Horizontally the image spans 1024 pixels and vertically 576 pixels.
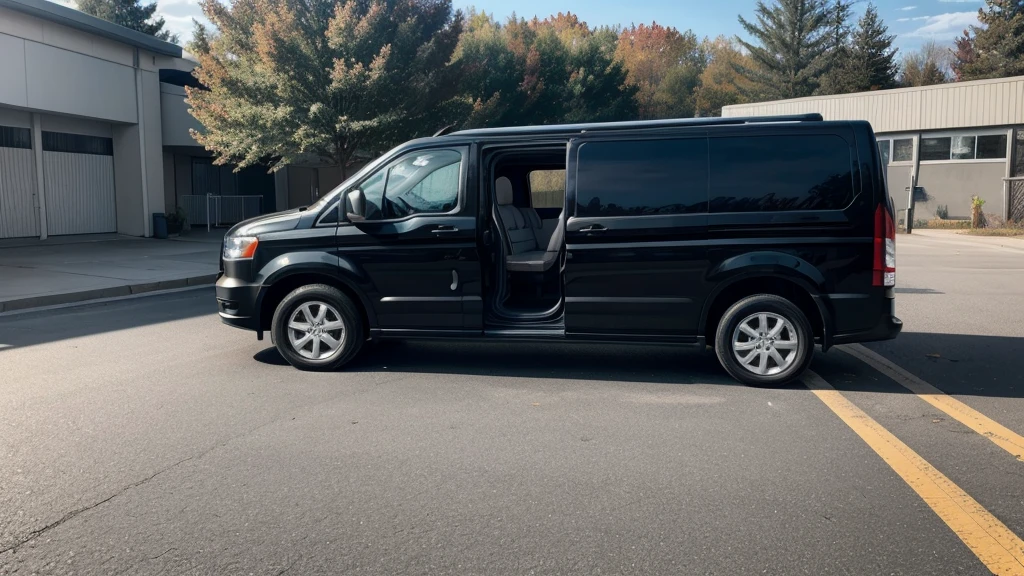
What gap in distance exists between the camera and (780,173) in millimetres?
6375

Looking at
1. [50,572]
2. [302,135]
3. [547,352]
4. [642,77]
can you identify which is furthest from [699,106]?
[50,572]

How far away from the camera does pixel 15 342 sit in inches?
336

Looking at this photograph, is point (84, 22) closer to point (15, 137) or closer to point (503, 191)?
point (15, 137)

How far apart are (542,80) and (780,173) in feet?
112

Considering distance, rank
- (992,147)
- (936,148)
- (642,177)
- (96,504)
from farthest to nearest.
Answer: (936,148) < (992,147) < (642,177) < (96,504)

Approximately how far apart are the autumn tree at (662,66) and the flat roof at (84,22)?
4839cm

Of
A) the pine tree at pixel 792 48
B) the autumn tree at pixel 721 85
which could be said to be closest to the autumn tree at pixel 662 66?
the autumn tree at pixel 721 85

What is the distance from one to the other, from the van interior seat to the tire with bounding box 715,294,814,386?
63.9 inches

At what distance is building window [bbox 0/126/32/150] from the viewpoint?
1975 cm

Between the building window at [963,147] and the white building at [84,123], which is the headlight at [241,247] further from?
the building window at [963,147]

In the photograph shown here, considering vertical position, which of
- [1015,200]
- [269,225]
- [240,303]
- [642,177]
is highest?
[1015,200]

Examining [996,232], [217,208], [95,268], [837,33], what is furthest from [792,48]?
[95,268]

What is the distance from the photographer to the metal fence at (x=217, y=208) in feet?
88.9

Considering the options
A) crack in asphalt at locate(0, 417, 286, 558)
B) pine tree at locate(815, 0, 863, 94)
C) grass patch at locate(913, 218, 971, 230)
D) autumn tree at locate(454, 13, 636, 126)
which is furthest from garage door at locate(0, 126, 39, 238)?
pine tree at locate(815, 0, 863, 94)
